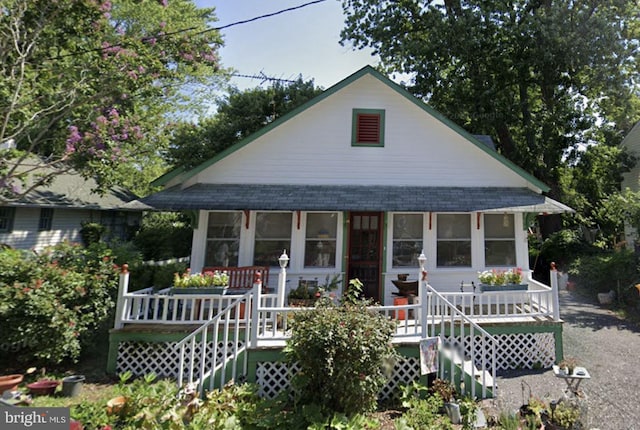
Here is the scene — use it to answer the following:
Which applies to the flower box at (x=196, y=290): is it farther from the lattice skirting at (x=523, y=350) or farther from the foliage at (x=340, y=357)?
the lattice skirting at (x=523, y=350)

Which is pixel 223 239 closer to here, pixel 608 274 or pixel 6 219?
pixel 6 219

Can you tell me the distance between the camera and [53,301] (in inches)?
231

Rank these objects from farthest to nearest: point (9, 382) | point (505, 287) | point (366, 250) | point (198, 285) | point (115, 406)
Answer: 1. point (366, 250)
2. point (505, 287)
3. point (198, 285)
4. point (9, 382)
5. point (115, 406)

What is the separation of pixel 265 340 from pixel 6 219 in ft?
56.2

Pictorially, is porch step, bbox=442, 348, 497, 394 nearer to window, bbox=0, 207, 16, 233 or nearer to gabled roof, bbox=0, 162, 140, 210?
gabled roof, bbox=0, 162, 140, 210

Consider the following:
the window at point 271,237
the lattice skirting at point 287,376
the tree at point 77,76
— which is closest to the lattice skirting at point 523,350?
the lattice skirting at point 287,376

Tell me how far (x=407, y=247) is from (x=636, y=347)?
5.63 m

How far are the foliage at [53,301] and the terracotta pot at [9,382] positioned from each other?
1.36 ft

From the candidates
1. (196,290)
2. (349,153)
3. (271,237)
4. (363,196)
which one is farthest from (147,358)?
(349,153)

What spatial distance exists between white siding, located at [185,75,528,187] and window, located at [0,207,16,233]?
493 inches

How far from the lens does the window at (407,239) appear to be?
30.2 ft

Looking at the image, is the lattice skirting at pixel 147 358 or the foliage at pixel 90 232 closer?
the lattice skirting at pixel 147 358

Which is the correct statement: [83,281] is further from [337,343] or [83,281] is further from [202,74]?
[202,74]

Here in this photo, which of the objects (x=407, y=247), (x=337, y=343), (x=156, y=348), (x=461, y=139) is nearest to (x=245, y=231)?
(x=156, y=348)
